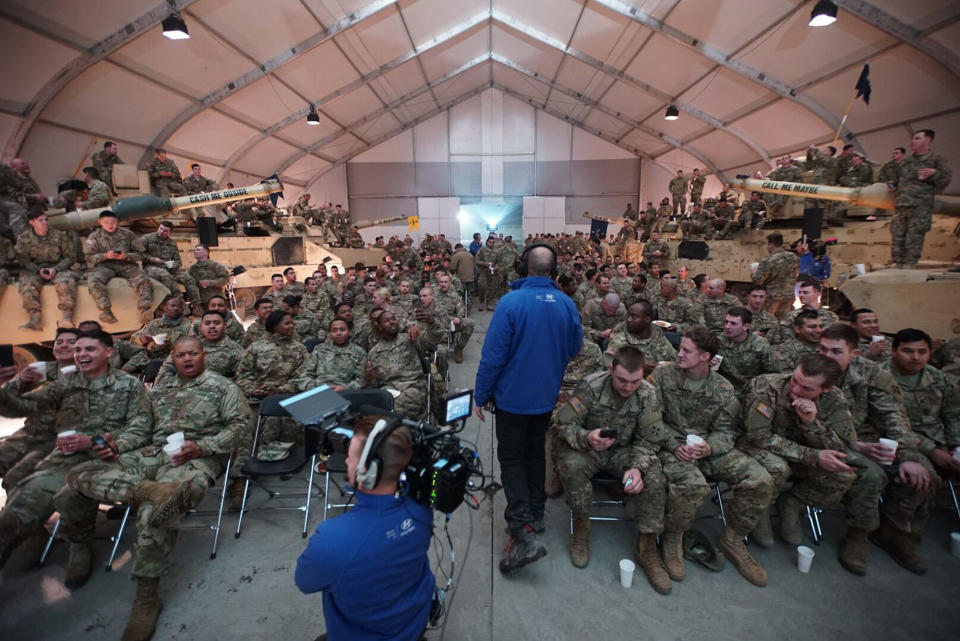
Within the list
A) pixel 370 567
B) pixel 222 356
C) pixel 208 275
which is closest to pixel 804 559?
pixel 370 567

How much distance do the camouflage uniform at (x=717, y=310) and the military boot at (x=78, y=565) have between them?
7022 mm

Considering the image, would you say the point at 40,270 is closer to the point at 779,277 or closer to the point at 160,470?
the point at 160,470

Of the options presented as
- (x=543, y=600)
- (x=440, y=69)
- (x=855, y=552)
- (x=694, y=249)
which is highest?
(x=440, y=69)

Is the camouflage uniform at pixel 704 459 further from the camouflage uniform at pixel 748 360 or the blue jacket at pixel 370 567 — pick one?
the blue jacket at pixel 370 567

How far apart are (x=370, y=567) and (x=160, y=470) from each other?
92.6 inches

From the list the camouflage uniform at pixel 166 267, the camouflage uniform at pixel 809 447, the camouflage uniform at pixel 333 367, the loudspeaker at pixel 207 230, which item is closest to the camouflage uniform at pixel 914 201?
the camouflage uniform at pixel 809 447

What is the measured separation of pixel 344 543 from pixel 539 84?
21.9m

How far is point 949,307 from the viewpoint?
489 centimetres

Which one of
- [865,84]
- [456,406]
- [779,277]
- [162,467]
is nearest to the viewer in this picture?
[456,406]

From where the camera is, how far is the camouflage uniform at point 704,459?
2834 mm

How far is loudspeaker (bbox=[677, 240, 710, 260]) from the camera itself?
982 centimetres

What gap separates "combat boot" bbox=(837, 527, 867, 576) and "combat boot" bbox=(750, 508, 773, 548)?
0.44 metres

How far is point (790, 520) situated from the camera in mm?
3174

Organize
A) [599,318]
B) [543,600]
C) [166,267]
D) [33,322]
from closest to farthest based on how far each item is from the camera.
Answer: [543,600]
[33,322]
[599,318]
[166,267]
